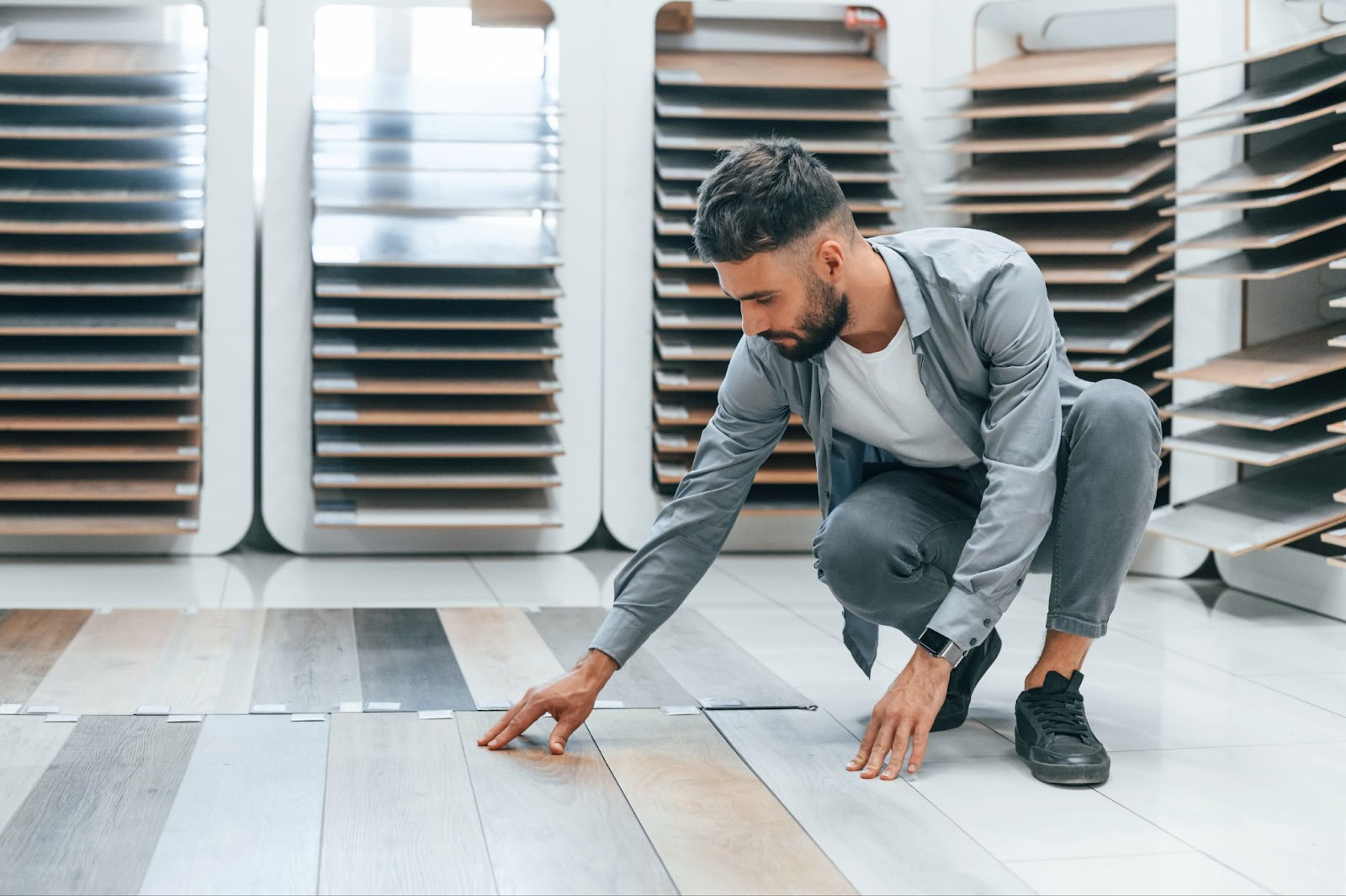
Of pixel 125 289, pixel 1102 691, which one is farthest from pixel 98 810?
pixel 125 289

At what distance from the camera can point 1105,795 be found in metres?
1.75

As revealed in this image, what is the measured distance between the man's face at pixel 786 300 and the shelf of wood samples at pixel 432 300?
179cm

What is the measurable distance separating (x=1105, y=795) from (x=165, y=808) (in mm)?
1092

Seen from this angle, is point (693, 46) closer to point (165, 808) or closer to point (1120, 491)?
point (1120, 491)

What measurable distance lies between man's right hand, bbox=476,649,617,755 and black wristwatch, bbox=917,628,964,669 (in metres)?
0.41

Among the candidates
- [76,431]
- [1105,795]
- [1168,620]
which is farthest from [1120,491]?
[76,431]

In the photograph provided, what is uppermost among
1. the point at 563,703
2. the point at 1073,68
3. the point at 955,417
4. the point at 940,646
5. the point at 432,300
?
the point at 1073,68

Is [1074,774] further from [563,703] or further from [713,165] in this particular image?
[713,165]

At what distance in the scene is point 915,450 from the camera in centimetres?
203

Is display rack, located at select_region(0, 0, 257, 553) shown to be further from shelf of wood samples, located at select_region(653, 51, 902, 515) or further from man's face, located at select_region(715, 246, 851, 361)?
man's face, located at select_region(715, 246, 851, 361)

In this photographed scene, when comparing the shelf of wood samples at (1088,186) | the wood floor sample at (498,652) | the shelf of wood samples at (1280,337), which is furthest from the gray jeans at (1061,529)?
the shelf of wood samples at (1088,186)

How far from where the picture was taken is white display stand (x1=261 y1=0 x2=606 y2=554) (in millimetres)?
3568

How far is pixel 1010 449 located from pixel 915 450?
0.26m

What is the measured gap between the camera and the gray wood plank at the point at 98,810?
4.66 ft
